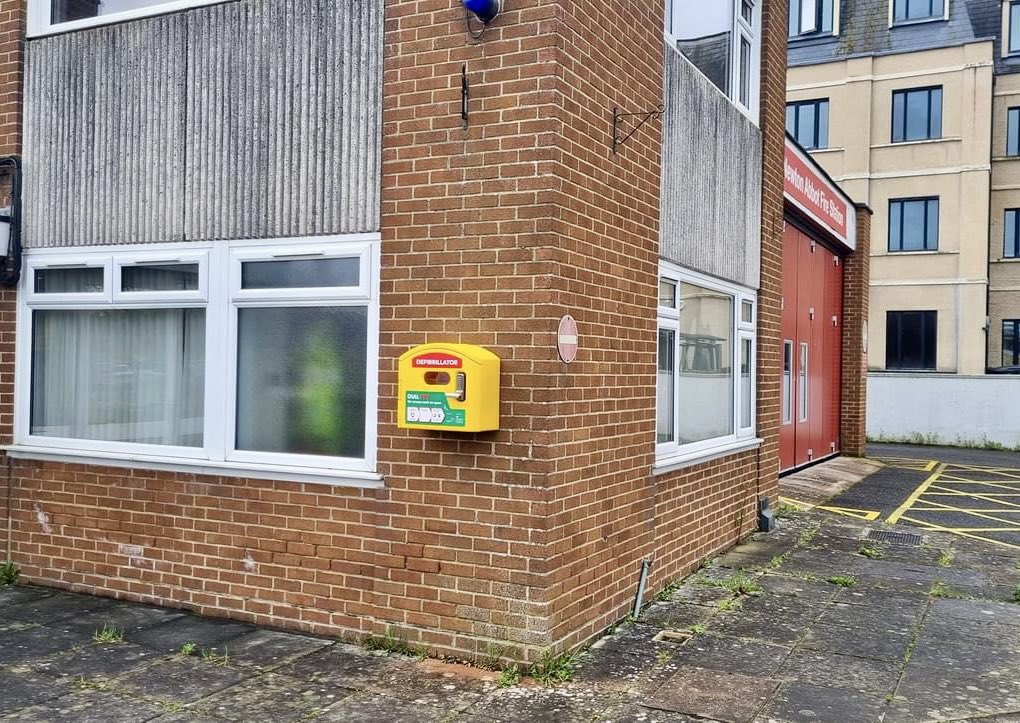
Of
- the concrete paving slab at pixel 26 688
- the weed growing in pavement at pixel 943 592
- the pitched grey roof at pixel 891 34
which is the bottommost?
the weed growing in pavement at pixel 943 592

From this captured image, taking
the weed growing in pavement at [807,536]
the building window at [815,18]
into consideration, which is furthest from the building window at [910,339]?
the weed growing in pavement at [807,536]

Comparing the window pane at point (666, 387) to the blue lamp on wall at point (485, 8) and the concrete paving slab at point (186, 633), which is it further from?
A: the concrete paving slab at point (186, 633)

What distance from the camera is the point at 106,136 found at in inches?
270

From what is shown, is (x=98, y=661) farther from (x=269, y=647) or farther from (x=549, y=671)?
(x=549, y=671)

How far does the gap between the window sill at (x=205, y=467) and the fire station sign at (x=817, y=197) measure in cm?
729

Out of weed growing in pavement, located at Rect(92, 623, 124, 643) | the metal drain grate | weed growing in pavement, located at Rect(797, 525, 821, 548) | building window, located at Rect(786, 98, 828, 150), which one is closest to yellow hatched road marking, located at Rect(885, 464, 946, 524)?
the metal drain grate

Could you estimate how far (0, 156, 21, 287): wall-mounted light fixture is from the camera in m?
7.21

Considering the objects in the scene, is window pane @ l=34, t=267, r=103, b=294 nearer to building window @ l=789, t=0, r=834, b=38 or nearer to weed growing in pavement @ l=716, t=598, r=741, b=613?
weed growing in pavement @ l=716, t=598, r=741, b=613

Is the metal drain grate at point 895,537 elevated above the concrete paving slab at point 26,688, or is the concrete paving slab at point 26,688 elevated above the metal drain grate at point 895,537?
the concrete paving slab at point 26,688

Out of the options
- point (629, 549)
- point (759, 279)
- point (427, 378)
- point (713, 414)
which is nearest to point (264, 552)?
point (427, 378)

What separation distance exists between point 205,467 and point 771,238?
21.2 feet

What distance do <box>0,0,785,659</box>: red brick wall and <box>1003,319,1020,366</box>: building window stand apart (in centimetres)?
2320

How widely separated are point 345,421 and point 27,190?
3361 mm

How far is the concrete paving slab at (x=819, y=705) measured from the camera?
15.7ft
